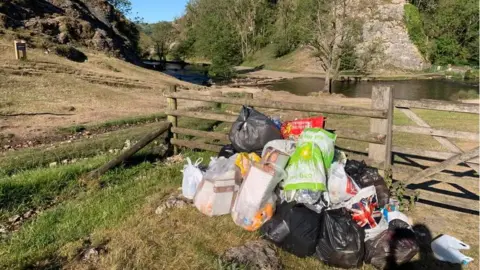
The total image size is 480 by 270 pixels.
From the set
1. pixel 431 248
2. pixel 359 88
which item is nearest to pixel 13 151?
pixel 431 248

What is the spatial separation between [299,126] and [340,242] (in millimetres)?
1829

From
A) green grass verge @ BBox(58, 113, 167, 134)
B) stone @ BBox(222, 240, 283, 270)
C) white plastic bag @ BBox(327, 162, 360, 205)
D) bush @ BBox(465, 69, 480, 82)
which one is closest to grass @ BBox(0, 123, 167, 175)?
green grass verge @ BBox(58, 113, 167, 134)

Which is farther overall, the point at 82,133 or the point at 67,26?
the point at 67,26

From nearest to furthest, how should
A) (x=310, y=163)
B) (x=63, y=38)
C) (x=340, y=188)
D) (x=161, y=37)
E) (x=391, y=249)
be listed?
(x=391, y=249), (x=310, y=163), (x=340, y=188), (x=63, y=38), (x=161, y=37)

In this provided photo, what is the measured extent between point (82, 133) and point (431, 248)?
9135 mm

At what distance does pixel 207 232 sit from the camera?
12.2ft

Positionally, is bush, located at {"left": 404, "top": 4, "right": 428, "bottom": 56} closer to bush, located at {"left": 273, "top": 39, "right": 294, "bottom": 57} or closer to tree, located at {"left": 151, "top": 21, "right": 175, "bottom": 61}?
bush, located at {"left": 273, "top": 39, "right": 294, "bottom": 57}

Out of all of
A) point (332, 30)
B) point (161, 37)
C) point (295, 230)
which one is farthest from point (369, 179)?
point (161, 37)

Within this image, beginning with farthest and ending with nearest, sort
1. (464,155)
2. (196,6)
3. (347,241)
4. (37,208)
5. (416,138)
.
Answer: (196,6)
(416,138)
(37,208)
(464,155)
(347,241)

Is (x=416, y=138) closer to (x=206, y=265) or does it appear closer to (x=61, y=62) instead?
(x=206, y=265)

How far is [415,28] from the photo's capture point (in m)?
49.8

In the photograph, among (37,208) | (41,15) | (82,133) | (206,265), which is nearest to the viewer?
(206,265)

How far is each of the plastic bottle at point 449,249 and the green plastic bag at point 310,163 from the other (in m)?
1.28

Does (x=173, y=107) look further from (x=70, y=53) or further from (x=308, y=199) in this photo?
(x=70, y=53)
